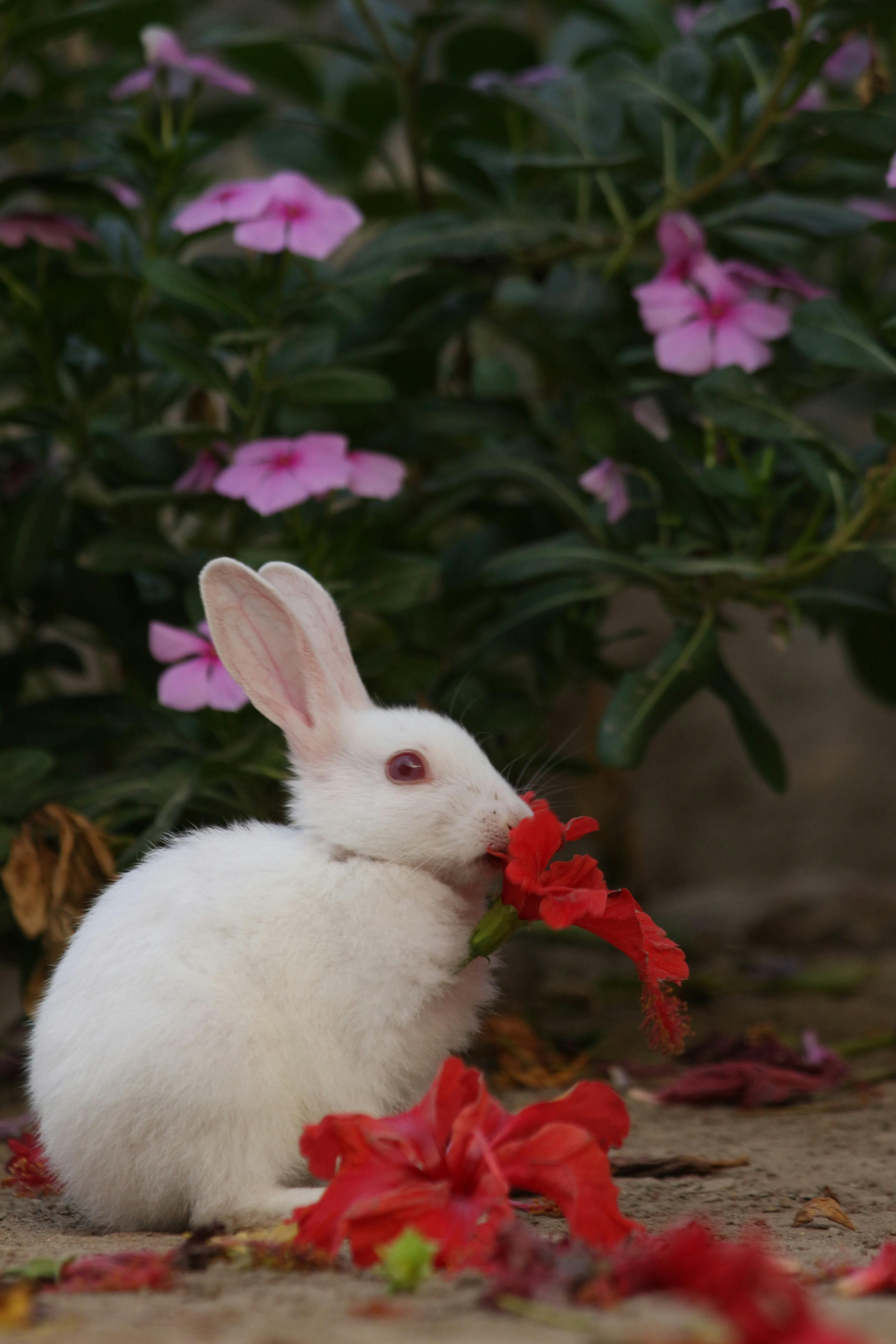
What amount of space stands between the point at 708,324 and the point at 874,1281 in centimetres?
266

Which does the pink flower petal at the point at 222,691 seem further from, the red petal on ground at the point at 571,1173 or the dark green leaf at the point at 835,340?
the dark green leaf at the point at 835,340

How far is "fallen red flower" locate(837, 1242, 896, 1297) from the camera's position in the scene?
6.08 ft

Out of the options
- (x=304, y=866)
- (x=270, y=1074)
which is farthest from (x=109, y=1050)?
(x=304, y=866)

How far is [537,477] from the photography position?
4.02 m

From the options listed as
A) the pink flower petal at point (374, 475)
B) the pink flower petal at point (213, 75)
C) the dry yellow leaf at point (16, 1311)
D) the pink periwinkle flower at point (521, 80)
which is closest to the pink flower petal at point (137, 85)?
the pink flower petal at point (213, 75)

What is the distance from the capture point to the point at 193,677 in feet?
10.9

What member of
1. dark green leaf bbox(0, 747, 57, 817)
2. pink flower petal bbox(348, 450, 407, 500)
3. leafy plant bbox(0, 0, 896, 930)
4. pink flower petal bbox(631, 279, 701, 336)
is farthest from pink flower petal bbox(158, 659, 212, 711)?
pink flower petal bbox(631, 279, 701, 336)

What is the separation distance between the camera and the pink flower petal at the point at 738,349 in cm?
371

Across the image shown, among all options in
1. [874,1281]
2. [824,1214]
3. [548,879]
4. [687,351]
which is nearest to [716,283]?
[687,351]

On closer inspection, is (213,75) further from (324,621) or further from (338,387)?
(324,621)

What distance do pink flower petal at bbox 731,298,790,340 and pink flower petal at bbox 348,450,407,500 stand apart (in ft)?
3.46

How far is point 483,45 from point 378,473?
7.31 ft

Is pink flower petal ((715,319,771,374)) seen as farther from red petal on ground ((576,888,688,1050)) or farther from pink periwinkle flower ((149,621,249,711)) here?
red petal on ground ((576,888,688,1050))

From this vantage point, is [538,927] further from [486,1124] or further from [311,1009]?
[486,1124]
